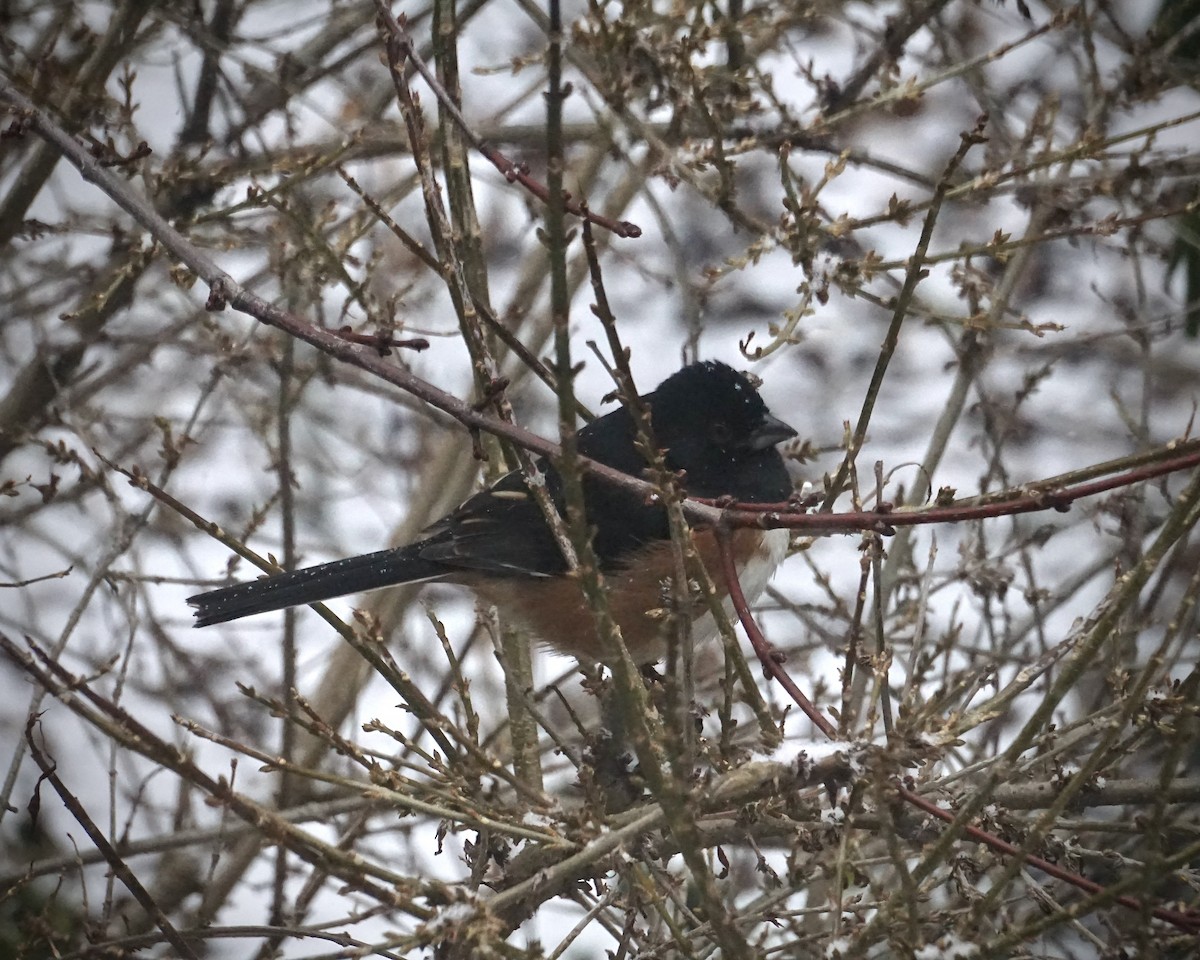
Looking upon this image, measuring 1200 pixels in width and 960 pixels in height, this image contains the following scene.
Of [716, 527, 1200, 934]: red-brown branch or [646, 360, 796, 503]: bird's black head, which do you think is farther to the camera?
[646, 360, 796, 503]: bird's black head

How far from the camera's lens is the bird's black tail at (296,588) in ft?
9.11

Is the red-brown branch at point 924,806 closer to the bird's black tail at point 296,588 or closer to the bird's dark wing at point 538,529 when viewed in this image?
the bird's black tail at point 296,588

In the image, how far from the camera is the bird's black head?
3.27 m

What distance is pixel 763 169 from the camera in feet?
19.5

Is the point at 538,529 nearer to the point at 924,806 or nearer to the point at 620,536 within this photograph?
the point at 620,536

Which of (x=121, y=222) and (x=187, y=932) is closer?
(x=187, y=932)

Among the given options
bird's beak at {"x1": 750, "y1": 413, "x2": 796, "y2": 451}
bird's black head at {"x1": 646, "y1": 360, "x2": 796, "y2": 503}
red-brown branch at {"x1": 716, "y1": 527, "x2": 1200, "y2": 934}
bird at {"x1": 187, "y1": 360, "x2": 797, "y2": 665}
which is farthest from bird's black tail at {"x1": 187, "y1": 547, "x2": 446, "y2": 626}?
red-brown branch at {"x1": 716, "y1": 527, "x2": 1200, "y2": 934}

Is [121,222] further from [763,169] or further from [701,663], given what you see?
[763,169]

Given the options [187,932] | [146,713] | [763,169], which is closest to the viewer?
[187,932]

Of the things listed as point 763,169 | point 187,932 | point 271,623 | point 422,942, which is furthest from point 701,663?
point 763,169

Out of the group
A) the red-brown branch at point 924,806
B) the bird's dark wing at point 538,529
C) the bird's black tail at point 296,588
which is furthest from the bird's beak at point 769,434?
the red-brown branch at point 924,806

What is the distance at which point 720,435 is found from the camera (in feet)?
10.8

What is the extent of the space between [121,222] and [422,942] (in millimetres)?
3100

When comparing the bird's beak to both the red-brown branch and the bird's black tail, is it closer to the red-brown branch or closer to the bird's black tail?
the bird's black tail
